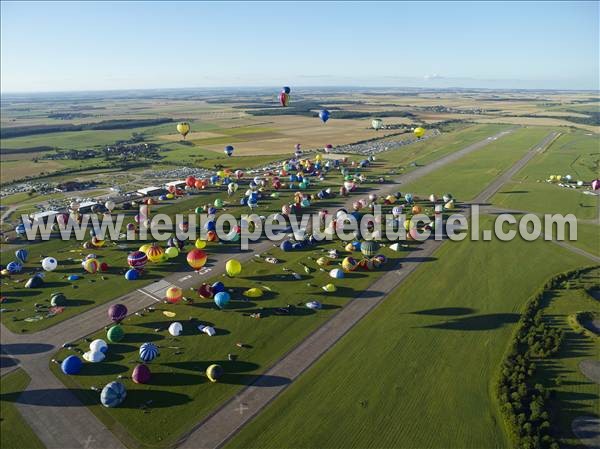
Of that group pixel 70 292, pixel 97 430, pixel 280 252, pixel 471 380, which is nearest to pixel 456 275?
pixel 471 380

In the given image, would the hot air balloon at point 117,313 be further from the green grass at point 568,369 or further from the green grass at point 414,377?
the green grass at point 568,369

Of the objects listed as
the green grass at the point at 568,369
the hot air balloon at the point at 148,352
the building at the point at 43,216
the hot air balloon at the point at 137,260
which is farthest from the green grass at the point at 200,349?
the building at the point at 43,216

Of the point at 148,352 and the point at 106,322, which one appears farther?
the point at 106,322

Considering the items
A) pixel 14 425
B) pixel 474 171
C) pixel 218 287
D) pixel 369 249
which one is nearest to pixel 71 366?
pixel 14 425

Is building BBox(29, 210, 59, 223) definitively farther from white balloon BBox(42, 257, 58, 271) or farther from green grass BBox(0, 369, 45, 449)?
green grass BBox(0, 369, 45, 449)

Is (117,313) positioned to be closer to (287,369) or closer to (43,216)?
(287,369)

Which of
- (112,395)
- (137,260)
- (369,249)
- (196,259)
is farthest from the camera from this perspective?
(369,249)

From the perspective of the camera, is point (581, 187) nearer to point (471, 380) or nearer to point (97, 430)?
point (471, 380)
